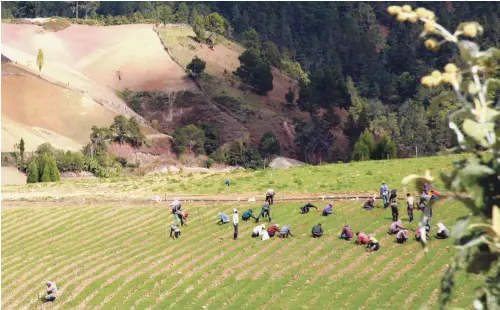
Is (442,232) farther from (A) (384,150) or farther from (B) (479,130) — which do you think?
(A) (384,150)

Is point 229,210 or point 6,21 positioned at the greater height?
point 6,21

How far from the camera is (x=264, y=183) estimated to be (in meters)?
61.6

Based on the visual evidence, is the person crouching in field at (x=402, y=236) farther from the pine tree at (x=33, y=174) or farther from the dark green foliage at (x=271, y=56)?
the dark green foliage at (x=271, y=56)

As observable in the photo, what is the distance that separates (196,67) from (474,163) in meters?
156

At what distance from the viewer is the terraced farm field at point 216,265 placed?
3512cm

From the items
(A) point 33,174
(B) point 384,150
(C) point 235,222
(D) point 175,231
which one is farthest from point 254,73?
(C) point 235,222

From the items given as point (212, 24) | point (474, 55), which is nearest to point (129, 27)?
point (212, 24)

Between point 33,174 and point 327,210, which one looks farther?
point 33,174

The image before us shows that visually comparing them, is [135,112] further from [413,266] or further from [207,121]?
[413,266]

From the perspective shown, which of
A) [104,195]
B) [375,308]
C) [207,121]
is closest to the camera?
[375,308]

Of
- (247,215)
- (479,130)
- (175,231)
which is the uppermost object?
(479,130)

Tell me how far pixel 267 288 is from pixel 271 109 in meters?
127

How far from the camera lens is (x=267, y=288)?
119 ft

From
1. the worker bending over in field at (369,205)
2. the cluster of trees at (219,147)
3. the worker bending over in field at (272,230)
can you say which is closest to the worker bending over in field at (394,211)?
the worker bending over in field at (369,205)
